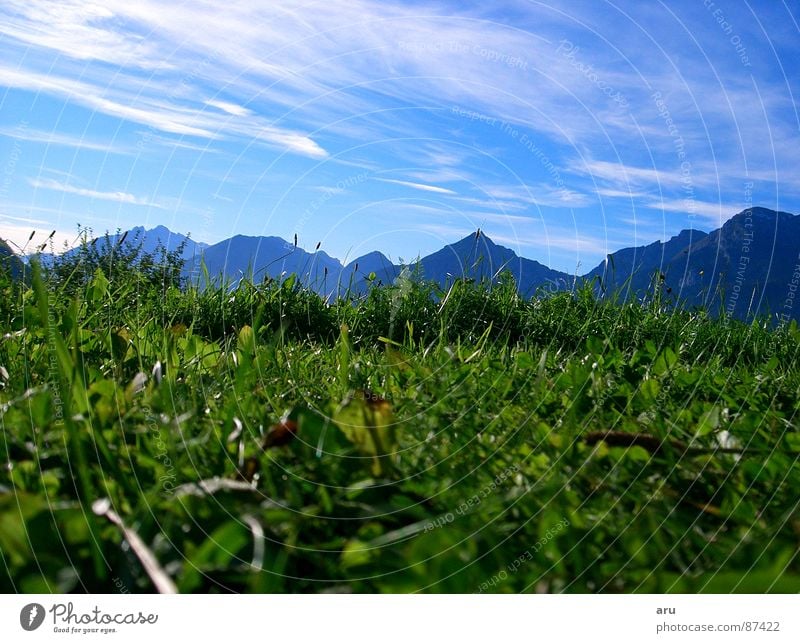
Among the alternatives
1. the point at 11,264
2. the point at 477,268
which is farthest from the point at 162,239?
the point at 477,268

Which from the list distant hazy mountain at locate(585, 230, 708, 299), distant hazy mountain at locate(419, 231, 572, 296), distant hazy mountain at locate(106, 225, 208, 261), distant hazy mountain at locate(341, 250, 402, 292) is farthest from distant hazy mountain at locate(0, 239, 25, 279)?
distant hazy mountain at locate(585, 230, 708, 299)

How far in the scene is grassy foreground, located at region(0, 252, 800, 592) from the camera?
1.26m

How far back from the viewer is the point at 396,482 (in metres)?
1.54

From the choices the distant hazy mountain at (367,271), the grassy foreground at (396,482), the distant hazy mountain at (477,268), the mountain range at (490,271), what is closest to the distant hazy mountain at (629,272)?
the mountain range at (490,271)

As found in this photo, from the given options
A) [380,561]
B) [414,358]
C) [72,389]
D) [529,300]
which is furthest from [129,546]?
[529,300]

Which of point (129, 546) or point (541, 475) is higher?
point (541, 475)

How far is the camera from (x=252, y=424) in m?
1.89

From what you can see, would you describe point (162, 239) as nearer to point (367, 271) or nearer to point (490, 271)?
point (367, 271)

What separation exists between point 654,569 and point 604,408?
857 mm

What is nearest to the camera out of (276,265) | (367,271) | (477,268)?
(276,265)

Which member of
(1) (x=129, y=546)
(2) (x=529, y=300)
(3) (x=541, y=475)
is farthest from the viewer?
(2) (x=529, y=300)

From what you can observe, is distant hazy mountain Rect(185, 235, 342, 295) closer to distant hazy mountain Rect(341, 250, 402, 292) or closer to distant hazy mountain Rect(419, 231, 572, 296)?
distant hazy mountain Rect(341, 250, 402, 292)

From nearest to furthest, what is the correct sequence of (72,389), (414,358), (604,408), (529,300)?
(72,389) → (604,408) → (414,358) → (529,300)
